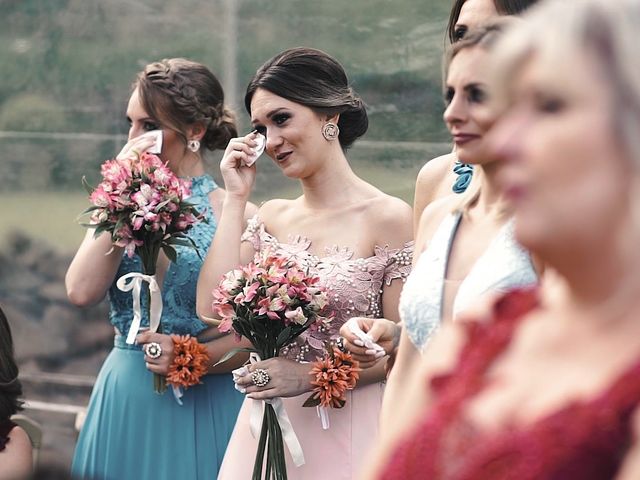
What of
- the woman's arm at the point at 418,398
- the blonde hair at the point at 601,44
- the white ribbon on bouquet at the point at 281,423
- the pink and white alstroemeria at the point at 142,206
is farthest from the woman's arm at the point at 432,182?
the blonde hair at the point at 601,44

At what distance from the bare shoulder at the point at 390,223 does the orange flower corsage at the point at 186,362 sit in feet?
2.93

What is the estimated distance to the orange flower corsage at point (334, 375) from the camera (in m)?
4.09

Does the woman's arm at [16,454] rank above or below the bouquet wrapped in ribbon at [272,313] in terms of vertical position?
below

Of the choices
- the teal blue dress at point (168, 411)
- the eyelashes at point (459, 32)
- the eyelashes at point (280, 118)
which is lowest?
the teal blue dress at point (168, 411)

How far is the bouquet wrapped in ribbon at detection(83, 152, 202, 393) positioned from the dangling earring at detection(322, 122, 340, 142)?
0.61 m

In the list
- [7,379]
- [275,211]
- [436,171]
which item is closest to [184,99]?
[275,211]

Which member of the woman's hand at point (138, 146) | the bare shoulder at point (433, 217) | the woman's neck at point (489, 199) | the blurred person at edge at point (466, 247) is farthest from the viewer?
the woman's hand at point (138, 146)

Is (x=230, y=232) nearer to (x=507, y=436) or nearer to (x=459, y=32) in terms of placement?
(x=459, y=32)

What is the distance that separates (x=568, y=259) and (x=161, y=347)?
334 centimetres

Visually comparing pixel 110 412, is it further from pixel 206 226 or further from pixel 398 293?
pixel 398 293

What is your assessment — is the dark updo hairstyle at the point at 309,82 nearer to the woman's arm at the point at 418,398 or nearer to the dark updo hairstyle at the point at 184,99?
the dark updo hairstyle at the point at 184,99

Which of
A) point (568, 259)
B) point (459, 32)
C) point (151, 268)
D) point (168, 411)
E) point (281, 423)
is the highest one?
point (459, 32)

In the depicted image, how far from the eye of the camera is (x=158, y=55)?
699 cm

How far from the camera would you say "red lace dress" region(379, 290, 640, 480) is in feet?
4.75
